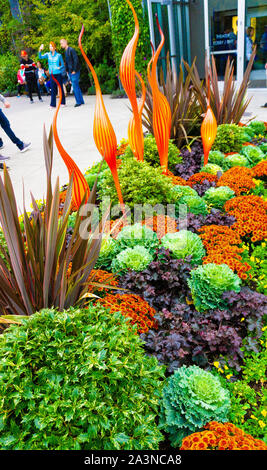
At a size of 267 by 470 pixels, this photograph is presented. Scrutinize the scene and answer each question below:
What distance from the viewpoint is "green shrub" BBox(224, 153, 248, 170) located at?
404 cm

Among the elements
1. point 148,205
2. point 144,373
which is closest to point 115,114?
point 148,205

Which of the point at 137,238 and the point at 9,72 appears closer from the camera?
the point at 137,238

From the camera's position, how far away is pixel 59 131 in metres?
7.91

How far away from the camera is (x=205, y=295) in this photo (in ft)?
7.04

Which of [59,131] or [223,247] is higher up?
[59,131]

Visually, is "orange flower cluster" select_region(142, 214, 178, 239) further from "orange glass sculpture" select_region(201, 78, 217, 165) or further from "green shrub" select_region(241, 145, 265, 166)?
"green shrub" select_region(241, 145, 265, 166)

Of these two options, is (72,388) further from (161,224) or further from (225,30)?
(225,30)

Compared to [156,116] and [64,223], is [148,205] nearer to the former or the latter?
[156,116]

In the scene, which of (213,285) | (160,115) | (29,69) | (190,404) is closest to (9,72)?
(29,69)

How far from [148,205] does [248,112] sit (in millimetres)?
6221

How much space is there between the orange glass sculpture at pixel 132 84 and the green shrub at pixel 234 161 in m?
1.33

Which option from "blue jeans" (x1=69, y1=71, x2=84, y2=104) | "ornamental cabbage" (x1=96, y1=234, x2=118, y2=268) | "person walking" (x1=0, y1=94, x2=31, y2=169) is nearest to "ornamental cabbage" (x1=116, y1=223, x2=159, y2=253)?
"ornamental cabbage" (x1=96, y1=234, x2=118, y2=268)

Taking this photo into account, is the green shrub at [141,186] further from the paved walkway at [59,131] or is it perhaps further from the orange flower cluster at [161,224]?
the paved walkway at [59,131]

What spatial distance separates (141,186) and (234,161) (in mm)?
1708
